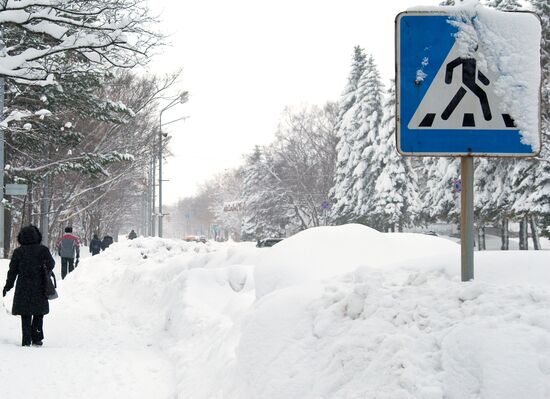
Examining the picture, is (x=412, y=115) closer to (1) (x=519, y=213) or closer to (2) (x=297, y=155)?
(1) (x=519, y=213)

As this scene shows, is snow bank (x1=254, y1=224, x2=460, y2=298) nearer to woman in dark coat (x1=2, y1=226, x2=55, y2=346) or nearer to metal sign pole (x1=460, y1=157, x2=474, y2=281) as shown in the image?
metal sign pole (x1=460, y1=157, x2=474, y2=281)

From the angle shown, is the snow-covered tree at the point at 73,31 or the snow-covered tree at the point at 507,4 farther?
the snow-covered tree at the point at 507,4

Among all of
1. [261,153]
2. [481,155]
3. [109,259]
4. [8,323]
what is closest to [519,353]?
[481,155]

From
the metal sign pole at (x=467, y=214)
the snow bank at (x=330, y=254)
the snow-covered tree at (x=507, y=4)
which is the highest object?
the snow-covered tree at (x=507, y=4)

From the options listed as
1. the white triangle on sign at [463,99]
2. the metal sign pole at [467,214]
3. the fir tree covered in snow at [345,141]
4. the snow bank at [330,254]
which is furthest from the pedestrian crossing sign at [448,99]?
the fir tree covered in snow at [345,141]

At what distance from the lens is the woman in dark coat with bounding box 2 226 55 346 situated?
7570 millimetres

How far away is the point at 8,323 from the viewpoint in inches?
358

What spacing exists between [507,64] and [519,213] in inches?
905

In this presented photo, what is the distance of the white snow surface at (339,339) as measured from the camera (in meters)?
2.64

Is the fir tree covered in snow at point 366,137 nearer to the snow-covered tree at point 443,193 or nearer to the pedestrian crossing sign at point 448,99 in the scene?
the snow-covered tree at point 443,193

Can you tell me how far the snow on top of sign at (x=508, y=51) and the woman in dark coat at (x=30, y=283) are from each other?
6.46m

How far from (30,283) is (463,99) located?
661 centimetres

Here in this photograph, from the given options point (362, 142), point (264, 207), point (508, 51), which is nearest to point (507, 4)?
point (362, 142)

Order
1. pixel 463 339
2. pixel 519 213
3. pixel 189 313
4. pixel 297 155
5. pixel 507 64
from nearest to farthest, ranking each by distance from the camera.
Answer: pixel 463 339 → pixel 507 64 → pixel 189 313 → pixel 519 213 → pixel 297 155
